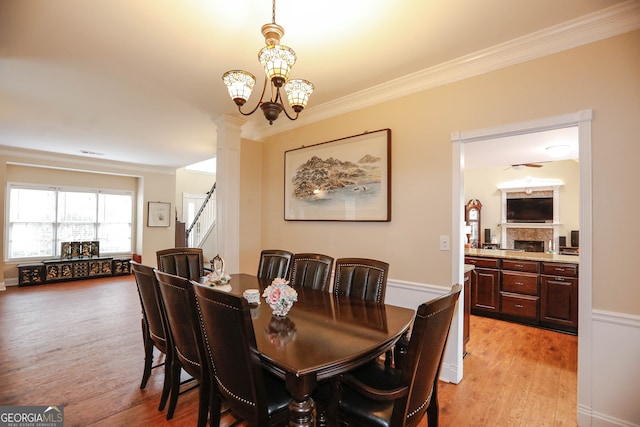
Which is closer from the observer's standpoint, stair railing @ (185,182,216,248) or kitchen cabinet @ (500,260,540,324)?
kitchen cabinet @ (500,260,540,324)

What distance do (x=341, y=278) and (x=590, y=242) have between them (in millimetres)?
1747

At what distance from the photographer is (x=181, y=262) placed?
3.07 m

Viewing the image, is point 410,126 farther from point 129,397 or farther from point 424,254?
point 129,397

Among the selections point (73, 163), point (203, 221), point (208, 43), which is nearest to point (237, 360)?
point (208, 43)

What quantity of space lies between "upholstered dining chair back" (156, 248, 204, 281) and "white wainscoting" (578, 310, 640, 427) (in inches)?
128

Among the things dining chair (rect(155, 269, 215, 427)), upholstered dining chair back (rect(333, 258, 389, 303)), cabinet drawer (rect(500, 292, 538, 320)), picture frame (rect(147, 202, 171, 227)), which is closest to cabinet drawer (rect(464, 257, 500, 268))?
cabinet drawer (rect(500, 292, 538, 320))

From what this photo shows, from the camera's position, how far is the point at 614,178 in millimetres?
1955

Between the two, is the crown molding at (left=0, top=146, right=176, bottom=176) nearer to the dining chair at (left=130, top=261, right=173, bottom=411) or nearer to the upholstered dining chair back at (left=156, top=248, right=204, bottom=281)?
the upholstered dining chair back at (left=156, top=248, right=204, bottom=281)

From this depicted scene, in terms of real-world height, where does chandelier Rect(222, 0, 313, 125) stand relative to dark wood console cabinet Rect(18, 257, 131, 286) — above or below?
above

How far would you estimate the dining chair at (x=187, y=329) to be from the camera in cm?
162

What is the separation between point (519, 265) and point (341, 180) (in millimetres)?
2747

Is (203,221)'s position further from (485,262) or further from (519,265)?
(519,265)

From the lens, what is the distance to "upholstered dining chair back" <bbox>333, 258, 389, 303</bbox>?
225cm

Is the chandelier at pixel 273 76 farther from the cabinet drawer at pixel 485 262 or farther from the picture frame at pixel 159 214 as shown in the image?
the picture frame at pixel 159 214
